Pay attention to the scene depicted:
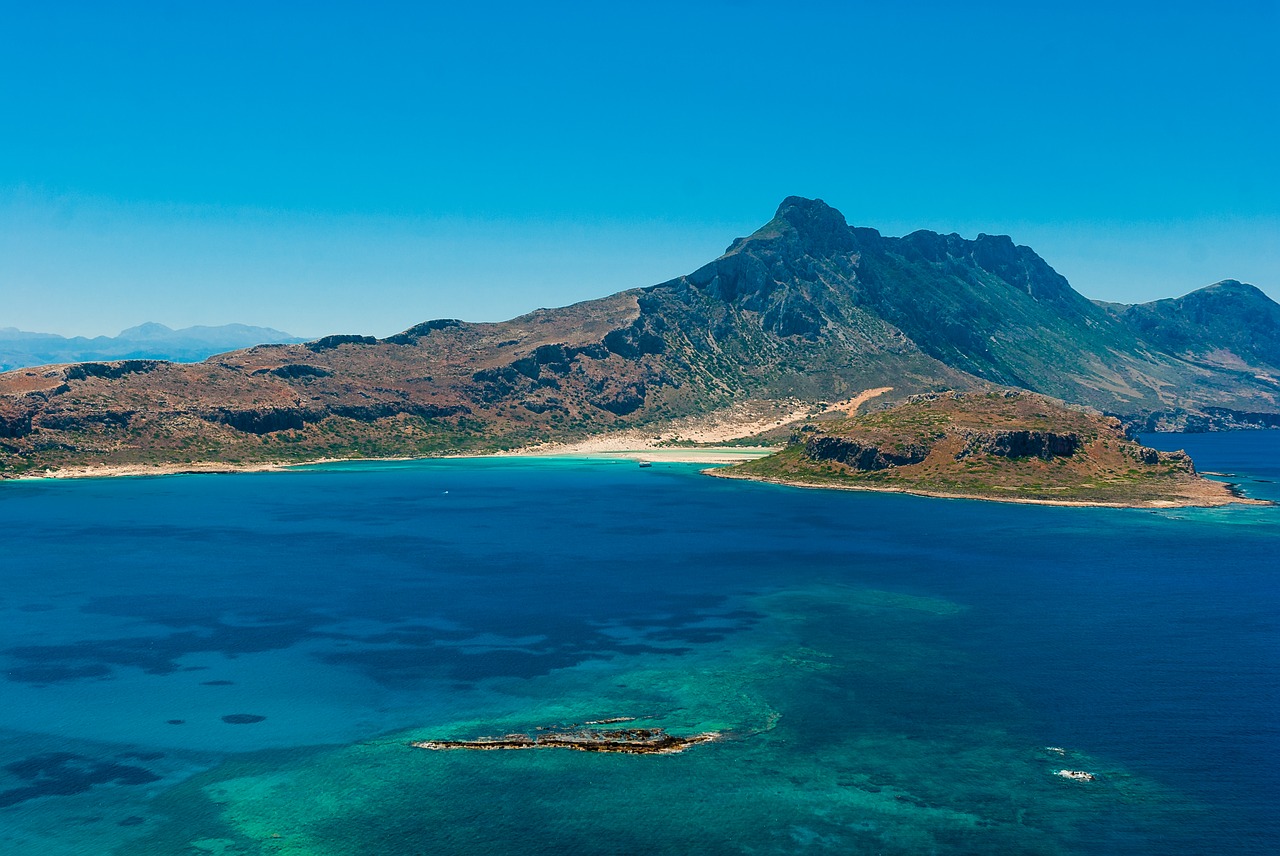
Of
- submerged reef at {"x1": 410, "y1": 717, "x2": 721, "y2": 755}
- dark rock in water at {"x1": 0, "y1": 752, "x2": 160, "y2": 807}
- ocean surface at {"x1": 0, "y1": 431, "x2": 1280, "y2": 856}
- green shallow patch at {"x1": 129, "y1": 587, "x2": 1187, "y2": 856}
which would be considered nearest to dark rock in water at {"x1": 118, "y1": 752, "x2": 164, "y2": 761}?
ocean surface at {"x1": 0, "y1": 431, "x2": 1280, "y2": 856}

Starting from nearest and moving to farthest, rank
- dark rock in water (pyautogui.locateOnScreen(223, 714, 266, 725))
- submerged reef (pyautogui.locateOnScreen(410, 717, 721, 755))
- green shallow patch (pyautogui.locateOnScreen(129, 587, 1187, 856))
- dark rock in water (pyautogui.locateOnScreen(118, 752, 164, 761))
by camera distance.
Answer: green shallow patch (pyautogui.locateOnScreen(129, 587, 1187, 856))
dark rock in water (pyautogui.locateOnScreen(118, 752, 164, 761))
submerged reef (pyautogui.locateOnScreen(410, 717, 721, 755))
dark rock in water (pyautogui.locateOnScreen(223, 714, 266, 725))

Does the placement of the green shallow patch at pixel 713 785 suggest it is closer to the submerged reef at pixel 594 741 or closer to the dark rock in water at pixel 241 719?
the submerged reef at pixel 594 741

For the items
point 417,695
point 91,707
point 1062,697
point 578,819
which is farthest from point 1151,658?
point 91,707

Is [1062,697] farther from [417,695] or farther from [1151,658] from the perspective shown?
[417,695]

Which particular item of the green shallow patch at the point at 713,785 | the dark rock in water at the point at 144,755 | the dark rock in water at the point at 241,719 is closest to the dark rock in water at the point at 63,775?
the dark rock in water at the point at 144,755

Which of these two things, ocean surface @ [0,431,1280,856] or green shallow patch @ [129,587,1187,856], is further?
ocean surface @ [0,431,1280,856]

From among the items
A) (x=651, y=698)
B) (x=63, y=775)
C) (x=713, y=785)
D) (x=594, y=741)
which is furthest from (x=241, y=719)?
(x=713, y=785)

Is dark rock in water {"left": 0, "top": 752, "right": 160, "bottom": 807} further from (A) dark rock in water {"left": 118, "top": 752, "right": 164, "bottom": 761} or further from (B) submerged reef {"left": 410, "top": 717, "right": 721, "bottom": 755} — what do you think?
(B) submerged reef {"left": 410, "top": 717, "right": 721, "bottom": 755}

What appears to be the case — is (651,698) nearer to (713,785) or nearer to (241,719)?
(713,785)
